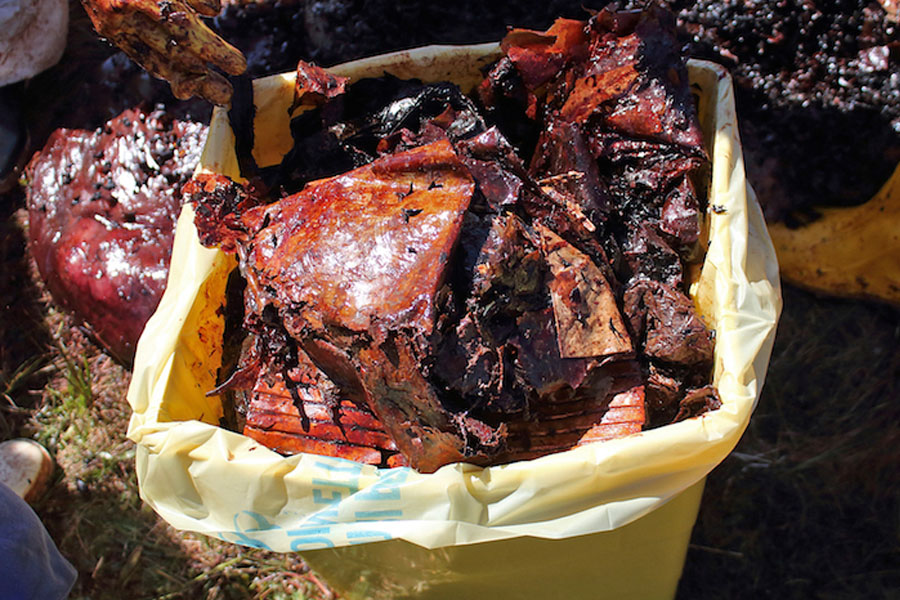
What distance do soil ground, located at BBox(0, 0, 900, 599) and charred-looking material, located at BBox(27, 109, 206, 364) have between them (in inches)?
4.5

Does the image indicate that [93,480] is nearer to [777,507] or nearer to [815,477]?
[777,507]

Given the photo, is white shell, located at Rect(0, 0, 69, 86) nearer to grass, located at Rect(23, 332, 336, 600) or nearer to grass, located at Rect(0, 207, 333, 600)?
grass, located at Rect(0, 207, 333, 600)

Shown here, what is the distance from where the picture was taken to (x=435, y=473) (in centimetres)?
107

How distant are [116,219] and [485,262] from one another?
1.30m

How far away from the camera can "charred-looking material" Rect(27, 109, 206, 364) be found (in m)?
1.82

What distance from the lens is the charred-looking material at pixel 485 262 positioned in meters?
1.07

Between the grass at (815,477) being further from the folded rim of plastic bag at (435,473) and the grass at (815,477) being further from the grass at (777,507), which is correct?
the folded rim of plastic bag at (435,473)

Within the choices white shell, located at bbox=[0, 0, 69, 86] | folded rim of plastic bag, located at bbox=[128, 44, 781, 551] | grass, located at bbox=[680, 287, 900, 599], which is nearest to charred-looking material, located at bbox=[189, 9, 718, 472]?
folded rim of plastic bag, located at bbox=[128, 44, 781, 551]

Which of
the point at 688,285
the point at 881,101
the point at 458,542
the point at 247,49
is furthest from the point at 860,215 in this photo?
the point at 247,49

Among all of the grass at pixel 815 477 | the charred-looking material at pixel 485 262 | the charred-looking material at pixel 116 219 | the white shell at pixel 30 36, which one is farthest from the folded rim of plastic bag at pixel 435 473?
the white shell at pixel 30 36

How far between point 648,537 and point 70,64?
94.3 inches

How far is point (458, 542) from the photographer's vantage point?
109 centimetres

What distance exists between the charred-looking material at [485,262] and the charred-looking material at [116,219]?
1.77 ft

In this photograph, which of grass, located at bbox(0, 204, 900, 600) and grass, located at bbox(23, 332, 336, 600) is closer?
grass, located at bbox(0, 204, 900, 600)
